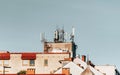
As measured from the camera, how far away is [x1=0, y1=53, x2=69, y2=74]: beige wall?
141m

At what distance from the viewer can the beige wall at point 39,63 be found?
462 ft

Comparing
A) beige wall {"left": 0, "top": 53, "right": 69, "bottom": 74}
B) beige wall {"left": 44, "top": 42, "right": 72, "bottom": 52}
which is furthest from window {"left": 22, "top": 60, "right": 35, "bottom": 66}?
beige wall {"left": 44, "top": 42, "right": 72, "bottom": 52}

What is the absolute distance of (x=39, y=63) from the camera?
467 feet

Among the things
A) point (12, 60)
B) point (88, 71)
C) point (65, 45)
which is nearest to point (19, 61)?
point (12, 60)

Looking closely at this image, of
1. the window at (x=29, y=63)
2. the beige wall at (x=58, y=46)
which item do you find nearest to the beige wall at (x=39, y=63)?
the window at (x=29, y=63)

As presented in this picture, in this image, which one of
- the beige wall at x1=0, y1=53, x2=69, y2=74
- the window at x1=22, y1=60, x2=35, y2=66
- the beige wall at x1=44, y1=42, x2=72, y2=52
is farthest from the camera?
the beige wall at x1=44, y1=42, x2=72, y2=52

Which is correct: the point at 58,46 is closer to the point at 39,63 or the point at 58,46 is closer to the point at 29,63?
the point at 39,63

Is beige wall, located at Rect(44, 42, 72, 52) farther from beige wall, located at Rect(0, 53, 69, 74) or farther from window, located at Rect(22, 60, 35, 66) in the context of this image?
beige wall, located at Rect(0, 53, 69, 74)

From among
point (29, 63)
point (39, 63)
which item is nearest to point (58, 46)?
point (39, 63)

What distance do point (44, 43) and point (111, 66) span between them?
22.0 m

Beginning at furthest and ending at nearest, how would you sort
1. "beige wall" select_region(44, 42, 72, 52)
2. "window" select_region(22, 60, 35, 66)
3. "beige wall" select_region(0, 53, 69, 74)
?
"beige wall" select_region(44, 42, 72, 52) < "window" select_region(22, 60, 35, 66) < "beige wall" select_region(0, 53, 69, 74)

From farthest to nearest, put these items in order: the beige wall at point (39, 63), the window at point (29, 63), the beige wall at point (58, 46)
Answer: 1. the beige wall at point (58, 46)
2. the window at point (29, 63)
3. the beige wall at point (39, 63)

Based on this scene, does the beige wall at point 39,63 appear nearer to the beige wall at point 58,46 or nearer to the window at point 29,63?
the window at point 29,63

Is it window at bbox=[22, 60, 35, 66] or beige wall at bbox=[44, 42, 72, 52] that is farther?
beige wall at bbox=[44, 42, 72, 52]
